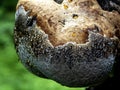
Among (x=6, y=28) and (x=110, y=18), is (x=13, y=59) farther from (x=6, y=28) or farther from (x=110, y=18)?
(x=110, y=18)

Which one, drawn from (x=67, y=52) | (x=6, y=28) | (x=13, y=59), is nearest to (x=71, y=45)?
(x=67, y=52)

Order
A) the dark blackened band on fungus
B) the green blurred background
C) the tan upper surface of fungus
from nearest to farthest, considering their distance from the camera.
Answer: the tan upper surface of fungus
the dark blackened band on fungus
the green blurred background

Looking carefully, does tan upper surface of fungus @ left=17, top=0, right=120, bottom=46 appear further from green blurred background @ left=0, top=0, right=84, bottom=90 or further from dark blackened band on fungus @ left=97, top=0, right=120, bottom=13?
green blurred background @ left=0, top=0, right=84, bottom=90

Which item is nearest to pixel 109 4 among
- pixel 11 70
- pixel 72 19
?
pixel 72 19

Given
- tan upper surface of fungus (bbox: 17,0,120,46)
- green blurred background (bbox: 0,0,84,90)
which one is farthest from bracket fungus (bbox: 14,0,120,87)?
green blurred background (bbox: 0,0,84,90)

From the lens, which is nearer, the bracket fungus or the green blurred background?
the bracket fungus

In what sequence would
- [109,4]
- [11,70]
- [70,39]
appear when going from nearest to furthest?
[70,39] < [109,4] < [11,70]

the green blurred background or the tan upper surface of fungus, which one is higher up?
the tan upper surface of fungus

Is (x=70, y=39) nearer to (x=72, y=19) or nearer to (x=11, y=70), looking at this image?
(x=72, y=19)
